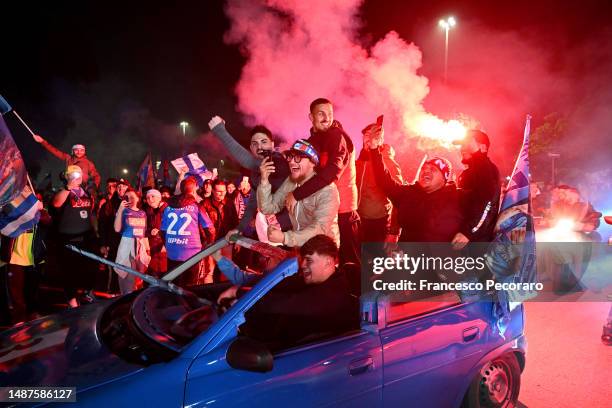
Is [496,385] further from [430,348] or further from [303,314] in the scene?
[303,314]

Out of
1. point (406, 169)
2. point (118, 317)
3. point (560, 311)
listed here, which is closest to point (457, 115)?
point (406, 169)

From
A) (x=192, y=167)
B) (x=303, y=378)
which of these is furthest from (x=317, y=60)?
(x=303, y=378)

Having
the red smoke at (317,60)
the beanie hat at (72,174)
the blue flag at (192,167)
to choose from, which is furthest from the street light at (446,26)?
the beanie hat at (72,174)

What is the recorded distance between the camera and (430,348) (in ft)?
8.50

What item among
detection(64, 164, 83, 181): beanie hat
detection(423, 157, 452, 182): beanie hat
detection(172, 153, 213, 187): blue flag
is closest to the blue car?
detection(423, 157, 452, 182): beanie hat

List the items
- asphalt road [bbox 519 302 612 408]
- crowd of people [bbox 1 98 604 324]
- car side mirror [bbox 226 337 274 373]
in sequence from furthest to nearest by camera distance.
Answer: crowd of people [bbox 1 98 604 324] → asphalt road [bbox 519 302 612 408] → car side mirror [bbox 226 337 274 373]

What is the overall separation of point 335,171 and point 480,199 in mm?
1490

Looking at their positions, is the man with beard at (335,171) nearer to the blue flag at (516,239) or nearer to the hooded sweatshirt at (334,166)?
the hooded sweatshirt at (334,166)

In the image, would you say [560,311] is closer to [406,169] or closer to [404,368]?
[404,368]

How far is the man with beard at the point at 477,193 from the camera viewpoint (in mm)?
3994

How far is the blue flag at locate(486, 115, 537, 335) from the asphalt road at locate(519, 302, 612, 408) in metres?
0.95

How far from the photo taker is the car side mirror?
1902 mm

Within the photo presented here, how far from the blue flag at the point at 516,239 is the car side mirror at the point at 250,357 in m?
2.04

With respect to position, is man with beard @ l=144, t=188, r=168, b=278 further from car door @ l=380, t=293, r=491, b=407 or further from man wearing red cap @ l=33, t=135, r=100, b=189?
car door @ l=380, t=293, r=491, b=407
